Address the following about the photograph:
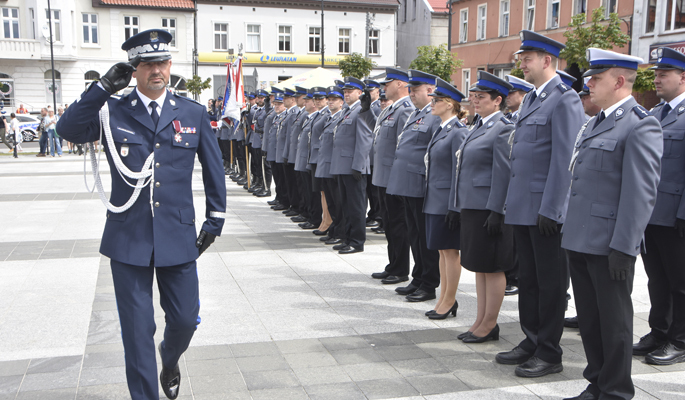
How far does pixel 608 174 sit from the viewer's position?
3.86m

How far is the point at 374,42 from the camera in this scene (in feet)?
169

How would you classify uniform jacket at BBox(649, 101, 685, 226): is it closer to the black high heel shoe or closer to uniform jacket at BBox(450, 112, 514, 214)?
uniform jacket at BBox(450, 112, 514, 214)

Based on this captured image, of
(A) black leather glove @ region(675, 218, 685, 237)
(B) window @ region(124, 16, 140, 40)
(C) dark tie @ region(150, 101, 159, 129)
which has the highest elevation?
(B) window @ region(124, 16, 140, 40)

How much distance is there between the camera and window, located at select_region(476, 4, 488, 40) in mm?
38591

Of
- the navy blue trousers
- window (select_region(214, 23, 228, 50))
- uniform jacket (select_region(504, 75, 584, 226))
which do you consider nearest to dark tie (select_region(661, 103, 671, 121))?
uniform jacket (select_region(504, 75, 584, 226))

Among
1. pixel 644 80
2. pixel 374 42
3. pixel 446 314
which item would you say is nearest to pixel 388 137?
pixel 446 314

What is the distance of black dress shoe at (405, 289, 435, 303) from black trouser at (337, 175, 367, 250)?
94.8 inches

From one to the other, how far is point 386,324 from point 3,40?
4427cm

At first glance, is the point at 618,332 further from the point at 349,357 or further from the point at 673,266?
the point at 349,357

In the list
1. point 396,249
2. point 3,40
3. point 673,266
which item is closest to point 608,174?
point 673,266

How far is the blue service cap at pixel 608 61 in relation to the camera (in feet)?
12.7

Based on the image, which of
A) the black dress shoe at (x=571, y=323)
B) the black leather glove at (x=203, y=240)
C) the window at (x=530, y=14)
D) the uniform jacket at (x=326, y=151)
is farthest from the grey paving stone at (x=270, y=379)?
the window at (x=530, y=14)

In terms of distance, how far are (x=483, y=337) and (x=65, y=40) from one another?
145ft

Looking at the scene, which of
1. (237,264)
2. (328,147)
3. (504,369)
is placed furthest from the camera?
(328,147)
